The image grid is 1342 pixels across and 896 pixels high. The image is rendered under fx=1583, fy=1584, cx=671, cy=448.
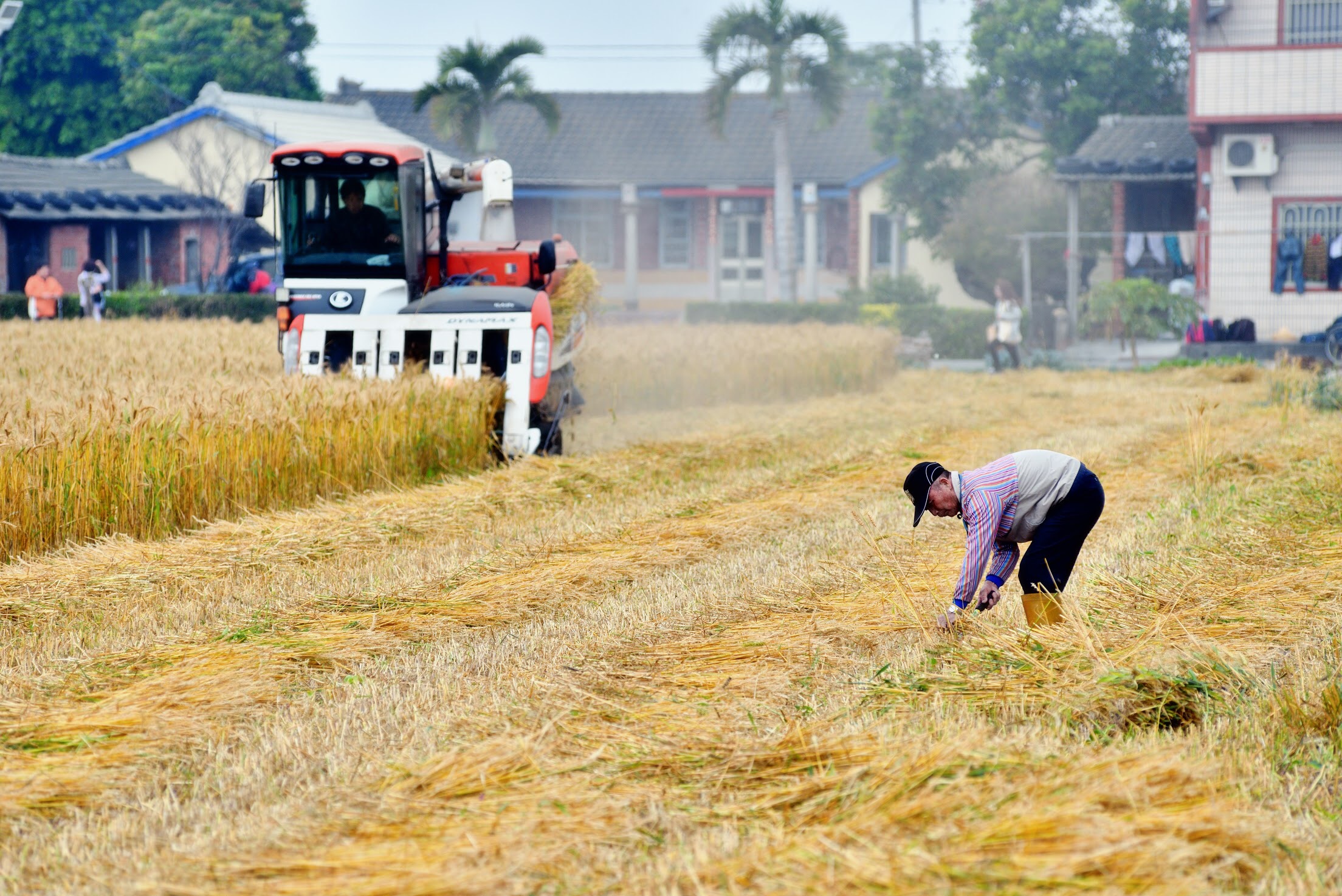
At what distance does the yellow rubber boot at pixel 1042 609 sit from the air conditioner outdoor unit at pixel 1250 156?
2308cm

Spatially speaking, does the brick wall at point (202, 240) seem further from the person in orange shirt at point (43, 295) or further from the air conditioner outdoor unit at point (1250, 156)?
the air conditioner outdoor unit at point (1250, 156)

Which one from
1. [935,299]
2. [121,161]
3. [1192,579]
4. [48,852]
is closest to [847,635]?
[1192,579]

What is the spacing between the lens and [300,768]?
5.72 metres

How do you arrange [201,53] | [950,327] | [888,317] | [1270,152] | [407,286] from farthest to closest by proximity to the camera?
[201,53], [888,317], [950,327], [1270,152], [407,286]

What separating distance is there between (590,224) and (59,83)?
62.2 ft

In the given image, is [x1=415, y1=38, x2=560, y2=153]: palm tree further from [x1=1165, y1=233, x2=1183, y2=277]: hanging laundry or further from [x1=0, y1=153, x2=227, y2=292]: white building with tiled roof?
[x1=1165, y1=233, x2=1183, y2=277]: hanging laundry

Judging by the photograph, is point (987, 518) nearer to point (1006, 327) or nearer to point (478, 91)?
point (1006, 327)

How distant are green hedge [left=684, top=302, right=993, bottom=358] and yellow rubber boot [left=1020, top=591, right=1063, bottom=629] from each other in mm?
23244

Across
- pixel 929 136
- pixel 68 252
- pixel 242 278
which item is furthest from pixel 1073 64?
pixel 68 252

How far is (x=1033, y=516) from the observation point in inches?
295

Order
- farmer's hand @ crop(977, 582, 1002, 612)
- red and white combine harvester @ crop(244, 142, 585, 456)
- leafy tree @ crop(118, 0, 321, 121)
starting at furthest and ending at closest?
leafy tree @ crop(118, 0, 321, 121) → red and white combine harvester @ crop(244, 142, 585, 456) → farmer's hand @ crop(977, 582, 1002, 612)

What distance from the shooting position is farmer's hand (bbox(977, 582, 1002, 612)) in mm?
7113

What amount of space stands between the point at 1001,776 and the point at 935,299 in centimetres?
3456

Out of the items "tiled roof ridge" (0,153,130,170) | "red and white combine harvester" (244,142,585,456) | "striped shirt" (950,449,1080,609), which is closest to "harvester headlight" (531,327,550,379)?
"red and white combine harvester" (244,142,585,456)
